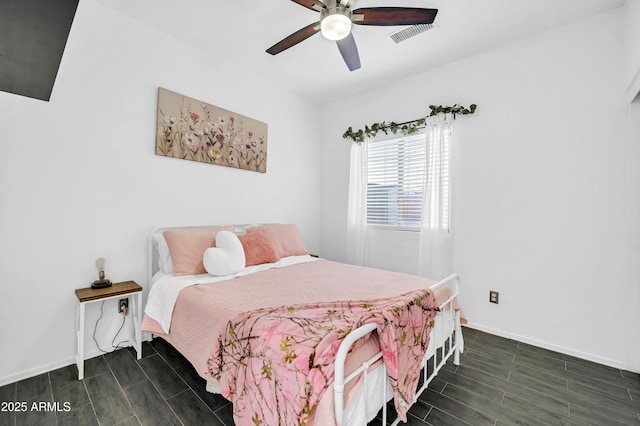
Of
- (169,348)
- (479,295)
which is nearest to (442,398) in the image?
(479,295)

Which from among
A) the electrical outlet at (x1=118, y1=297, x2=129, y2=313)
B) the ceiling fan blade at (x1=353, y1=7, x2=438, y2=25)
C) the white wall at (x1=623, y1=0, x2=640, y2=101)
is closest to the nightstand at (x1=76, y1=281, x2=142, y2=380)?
the electrical outlet at (x1=118, y1=297, x2=129, y2=313)

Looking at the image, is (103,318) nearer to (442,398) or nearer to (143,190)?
(143,190)

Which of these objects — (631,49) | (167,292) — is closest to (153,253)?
(167,292)

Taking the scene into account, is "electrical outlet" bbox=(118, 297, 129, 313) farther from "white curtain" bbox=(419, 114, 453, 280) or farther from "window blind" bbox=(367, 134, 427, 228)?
"white curtain" bbox=(419, 114, 453, 280)

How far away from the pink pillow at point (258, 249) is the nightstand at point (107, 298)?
884mm

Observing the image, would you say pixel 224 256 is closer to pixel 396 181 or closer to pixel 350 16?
pixel 350 16

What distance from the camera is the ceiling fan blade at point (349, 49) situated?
2.02m

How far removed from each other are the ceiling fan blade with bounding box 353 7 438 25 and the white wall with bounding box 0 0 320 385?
5.96 ft

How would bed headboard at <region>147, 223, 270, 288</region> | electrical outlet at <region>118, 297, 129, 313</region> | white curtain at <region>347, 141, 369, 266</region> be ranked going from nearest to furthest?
1. electrical outlet at <region>118, 297, 129, 313</region>
2. bed headboard at <region>147, 223, 270, 288</region>
3. white curtain at <region>347, 141, 369, 266</region>

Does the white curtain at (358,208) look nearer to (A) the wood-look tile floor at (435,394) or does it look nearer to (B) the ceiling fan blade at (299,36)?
(A) the wood-look tile floor at (435,394)

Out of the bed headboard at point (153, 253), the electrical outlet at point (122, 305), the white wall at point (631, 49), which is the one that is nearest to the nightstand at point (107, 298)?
the electrical outlet at point (122, 305)

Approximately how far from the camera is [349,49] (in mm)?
2096

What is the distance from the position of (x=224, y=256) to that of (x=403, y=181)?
2227 mm

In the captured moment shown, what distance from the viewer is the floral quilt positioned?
107 centimetres
